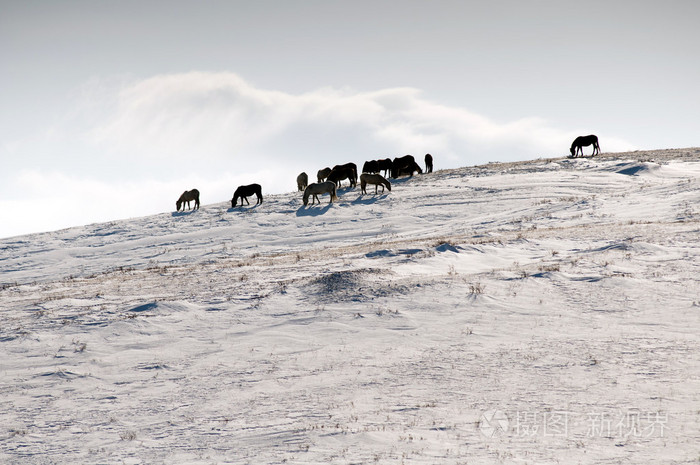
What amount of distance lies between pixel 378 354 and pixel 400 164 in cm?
3578

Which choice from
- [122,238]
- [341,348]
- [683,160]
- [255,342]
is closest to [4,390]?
[255,342]

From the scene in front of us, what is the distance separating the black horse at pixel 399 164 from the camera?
46250 millimetres

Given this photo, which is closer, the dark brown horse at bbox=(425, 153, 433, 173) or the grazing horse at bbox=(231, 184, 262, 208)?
the grazing horse at bbox=(231, 184, 262, 208)

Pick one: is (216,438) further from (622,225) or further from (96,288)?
(622,225)

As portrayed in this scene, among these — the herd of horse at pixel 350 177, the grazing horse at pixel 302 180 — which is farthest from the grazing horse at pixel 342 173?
the grazing horse at pixel 302 180

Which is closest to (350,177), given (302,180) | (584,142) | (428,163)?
(302,180)

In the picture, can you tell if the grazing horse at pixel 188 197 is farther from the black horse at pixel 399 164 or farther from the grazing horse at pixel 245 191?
the black horse at pixel 399 164

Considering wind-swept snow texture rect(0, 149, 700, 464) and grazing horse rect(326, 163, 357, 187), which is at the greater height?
grazing horse rect(326, 163, 357, 187)

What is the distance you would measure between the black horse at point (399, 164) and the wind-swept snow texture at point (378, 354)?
2177cm

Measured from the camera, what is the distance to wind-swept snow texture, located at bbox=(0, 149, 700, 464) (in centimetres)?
816

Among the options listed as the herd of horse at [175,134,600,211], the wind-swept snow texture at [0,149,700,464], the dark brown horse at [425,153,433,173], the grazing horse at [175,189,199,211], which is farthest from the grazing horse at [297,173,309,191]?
the wind-swept snow texture at [0,149,700,464]

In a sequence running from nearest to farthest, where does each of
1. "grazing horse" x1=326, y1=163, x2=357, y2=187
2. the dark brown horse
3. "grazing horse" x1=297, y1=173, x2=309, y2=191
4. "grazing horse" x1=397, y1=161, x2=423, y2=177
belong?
"grazing horse" x1=326, y1=163, x2=357, y2=187
"grazing horse" x1=297, y1=173, x2=309, y2=191
"grazing horse" x1=397, y1=161, x2=423, y2=177
the dark brown horse

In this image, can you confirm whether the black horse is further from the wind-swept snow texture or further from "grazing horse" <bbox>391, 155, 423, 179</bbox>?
the wind-swept snow texture

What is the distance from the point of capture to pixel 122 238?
3328 centimetres
